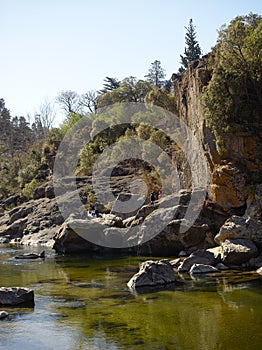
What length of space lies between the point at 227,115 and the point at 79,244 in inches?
563

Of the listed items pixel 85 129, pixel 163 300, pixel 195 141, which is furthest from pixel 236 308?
pixel 85 129

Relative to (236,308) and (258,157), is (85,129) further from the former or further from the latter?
(236,308)

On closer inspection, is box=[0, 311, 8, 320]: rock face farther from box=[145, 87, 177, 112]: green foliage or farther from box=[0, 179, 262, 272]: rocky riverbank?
box=[145, 87, 177, 112]: green foliage

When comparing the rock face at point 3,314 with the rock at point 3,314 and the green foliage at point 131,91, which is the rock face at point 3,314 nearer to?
the rock at point 3,314

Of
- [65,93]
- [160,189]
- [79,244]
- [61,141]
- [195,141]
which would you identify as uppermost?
[65,93]

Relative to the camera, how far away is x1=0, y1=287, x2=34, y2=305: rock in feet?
58.3

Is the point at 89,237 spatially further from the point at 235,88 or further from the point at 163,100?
the point at 163,100

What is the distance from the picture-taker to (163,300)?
18.0m

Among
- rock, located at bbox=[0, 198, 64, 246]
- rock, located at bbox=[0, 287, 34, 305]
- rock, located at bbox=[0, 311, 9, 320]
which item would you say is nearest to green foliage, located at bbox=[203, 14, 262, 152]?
rock, located at bbox=[0, 287, 34, 305]

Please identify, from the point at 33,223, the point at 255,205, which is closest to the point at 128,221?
the point at 255,205

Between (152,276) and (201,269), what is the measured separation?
334 cm

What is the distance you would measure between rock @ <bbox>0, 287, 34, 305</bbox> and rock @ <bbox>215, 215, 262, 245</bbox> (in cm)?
1171

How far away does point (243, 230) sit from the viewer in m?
25.3

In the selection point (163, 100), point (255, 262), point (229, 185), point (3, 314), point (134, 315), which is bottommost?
point (134, 315)
